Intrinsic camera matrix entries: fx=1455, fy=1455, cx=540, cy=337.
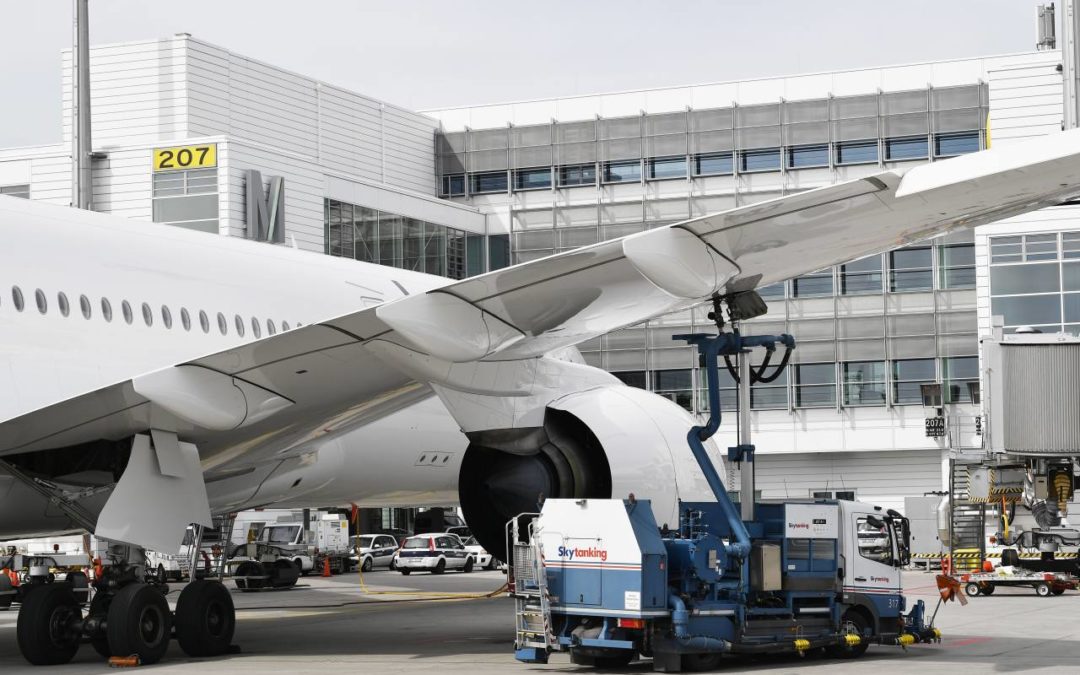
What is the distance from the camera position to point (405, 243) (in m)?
48.0

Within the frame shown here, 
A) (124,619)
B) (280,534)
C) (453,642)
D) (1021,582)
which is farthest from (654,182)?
(124,619)

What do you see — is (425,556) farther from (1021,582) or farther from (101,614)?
(101,614)

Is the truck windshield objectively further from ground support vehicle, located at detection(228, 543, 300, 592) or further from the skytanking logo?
the skytanking logo

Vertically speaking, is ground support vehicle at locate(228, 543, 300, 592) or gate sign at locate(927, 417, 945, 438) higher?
gate sign at locate(927, 417, 945, 438)

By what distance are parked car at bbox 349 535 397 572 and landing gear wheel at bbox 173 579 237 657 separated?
2868 centimetres

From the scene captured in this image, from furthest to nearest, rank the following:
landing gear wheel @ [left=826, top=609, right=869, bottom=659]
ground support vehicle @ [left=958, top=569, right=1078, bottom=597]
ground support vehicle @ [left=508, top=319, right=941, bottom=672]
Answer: ground support vehicle @ [left=958, top=569, right=1078, bottom=597], landing gear wheel @ [left=826, top=609, right=869, bottom=659], ground support vehicle @ [left=508, top=319, right=941, bottom=672]

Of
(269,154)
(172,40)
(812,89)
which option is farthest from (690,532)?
(812,89)

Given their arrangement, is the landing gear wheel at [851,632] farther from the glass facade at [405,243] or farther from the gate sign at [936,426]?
the glass facade at [405,243]

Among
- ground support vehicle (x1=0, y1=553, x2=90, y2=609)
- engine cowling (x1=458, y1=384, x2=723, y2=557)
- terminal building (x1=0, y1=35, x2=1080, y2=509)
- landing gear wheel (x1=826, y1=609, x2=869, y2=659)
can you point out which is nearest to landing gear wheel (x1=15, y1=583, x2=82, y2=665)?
engine cowling (x1=458, y1=384, x2=723, y2=557)

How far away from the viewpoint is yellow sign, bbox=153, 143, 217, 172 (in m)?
39.9

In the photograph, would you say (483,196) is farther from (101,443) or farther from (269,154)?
(101,443)

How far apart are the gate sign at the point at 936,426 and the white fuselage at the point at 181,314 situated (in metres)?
27.7

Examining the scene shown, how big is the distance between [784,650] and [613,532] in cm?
234

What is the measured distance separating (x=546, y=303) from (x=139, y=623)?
487cm
